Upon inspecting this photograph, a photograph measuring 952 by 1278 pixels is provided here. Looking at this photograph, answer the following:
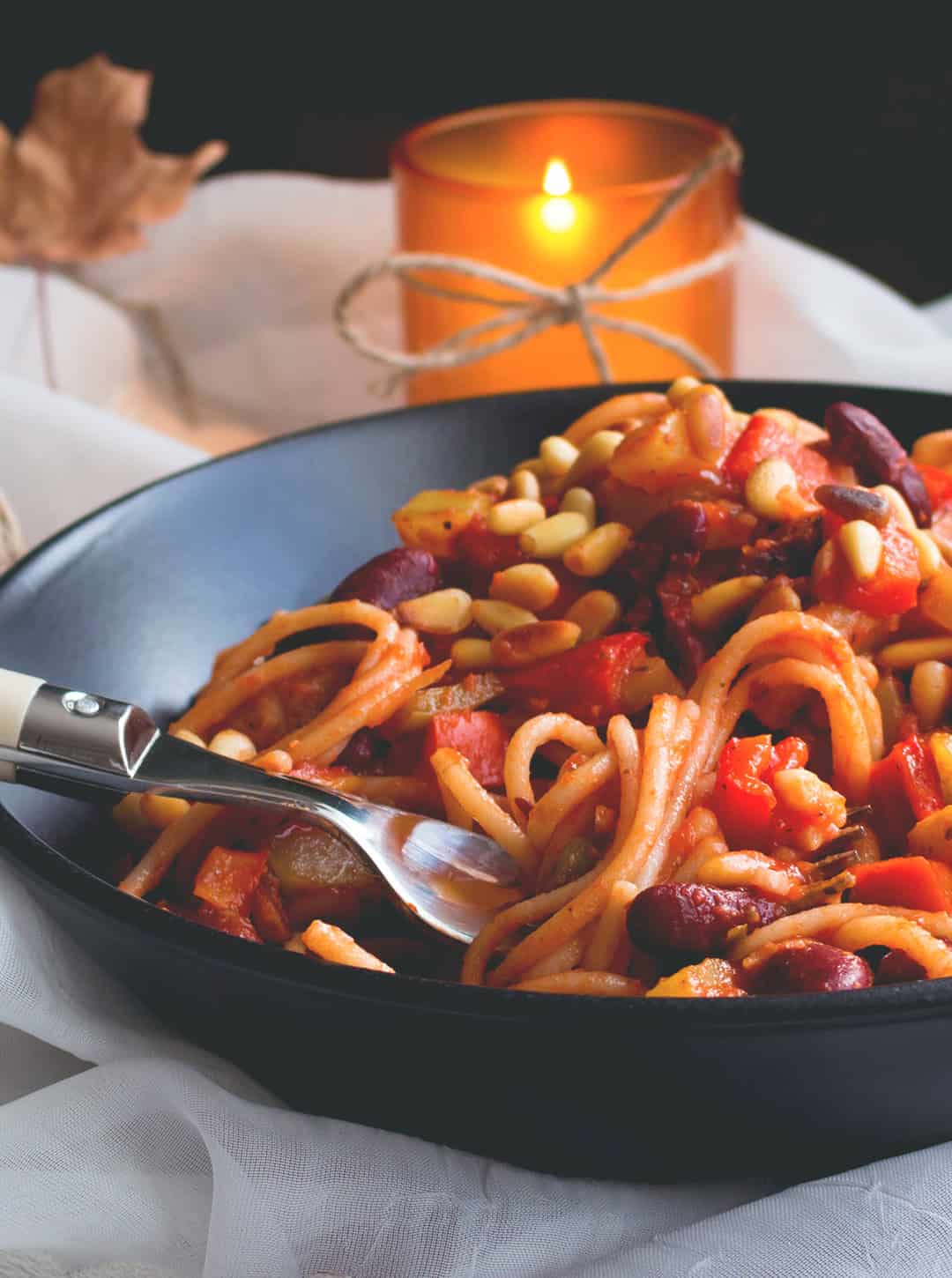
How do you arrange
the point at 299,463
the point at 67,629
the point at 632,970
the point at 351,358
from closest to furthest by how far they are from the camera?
the point at 632,970 → the point at 67,629 → the point at 299,463 → the point at 351,358

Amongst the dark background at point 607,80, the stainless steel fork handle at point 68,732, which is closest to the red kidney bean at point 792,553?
the stainless steel fork handle at point 68,732

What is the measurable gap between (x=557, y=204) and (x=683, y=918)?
2484mm

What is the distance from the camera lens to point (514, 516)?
2.80 metres

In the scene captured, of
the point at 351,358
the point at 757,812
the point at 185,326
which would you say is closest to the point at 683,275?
the point at 351,358

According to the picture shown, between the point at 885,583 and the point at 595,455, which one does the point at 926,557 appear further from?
the point at 595,455

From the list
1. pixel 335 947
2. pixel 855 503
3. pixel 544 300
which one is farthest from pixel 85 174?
pixel 335 947

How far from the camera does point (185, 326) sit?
5.19 metres

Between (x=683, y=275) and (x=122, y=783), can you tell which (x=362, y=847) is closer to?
(x=122, y=783)

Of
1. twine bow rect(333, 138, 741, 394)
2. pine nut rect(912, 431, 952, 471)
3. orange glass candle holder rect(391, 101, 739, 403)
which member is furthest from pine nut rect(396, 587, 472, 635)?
orange glass candle holder rect(391, 101, 739, 403)

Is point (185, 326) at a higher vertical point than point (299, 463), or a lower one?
lower

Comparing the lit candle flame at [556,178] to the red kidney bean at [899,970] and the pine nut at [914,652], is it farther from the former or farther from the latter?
the red kidney bean at [899,970]

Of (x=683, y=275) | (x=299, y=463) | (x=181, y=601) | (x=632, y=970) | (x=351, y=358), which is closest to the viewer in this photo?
(x=632, y=970)

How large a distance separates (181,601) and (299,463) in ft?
1.36

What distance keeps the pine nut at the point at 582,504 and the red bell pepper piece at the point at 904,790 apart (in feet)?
2.08
